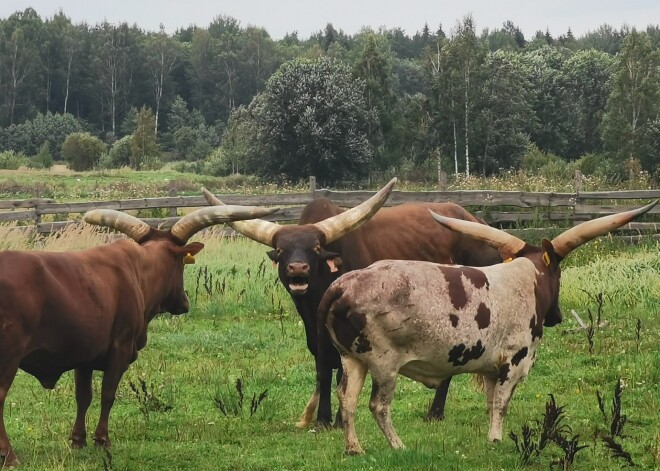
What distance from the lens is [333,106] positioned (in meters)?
59.6

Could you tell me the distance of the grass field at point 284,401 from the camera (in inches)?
277

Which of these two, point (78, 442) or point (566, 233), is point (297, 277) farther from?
point (566, 233)

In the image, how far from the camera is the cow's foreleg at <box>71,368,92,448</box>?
24.5ft

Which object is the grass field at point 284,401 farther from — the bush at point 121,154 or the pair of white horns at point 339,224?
the bush at point 121,154

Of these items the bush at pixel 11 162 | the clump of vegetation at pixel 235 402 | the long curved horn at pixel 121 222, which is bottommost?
the clump of vegetation at pixel 235 402

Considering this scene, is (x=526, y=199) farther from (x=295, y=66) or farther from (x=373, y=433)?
(x=295, y=66)

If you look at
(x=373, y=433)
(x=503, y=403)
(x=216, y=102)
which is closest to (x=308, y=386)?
(x=373, y=433)

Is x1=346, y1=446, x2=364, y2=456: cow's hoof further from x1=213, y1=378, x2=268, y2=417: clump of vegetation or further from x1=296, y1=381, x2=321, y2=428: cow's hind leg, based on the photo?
x1=213, y1=378, x2=268, y2=417: clump of vegetation

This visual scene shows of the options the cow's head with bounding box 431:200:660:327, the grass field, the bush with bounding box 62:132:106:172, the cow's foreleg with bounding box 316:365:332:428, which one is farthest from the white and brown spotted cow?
the bush with bounding box 62:132:106:172

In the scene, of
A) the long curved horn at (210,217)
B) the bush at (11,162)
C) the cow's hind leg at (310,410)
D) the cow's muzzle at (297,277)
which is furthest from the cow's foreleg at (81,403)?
the bush at (11,162)

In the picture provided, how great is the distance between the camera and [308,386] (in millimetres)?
10242

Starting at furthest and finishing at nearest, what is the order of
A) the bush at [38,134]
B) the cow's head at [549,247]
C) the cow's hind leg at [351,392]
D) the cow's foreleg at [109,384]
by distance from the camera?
the bush at [38,134] < the cow's head at [549,247] < the cow's foreleg at [109,384] < the cow's hind leg at [351,392]

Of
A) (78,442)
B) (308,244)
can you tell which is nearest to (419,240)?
(308,244)

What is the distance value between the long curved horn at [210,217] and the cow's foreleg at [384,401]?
2.14 meters
